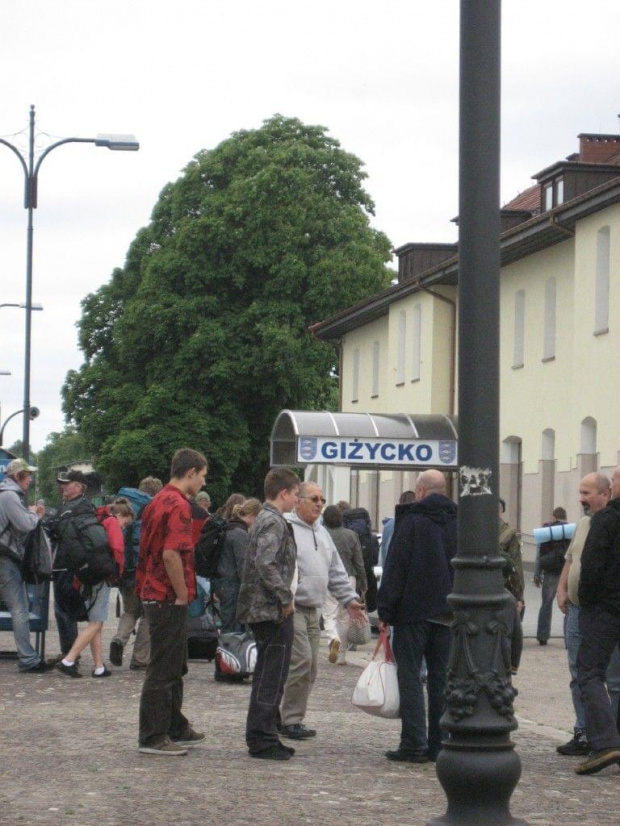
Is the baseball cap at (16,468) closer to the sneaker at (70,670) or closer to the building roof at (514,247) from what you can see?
the sneaker at (70,670)

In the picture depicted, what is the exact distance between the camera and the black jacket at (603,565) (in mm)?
9906

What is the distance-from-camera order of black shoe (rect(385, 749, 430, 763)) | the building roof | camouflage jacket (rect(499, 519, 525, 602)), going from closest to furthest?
1. black shoe (rect(385, 749, 430, 763))
2. camouflage jacket (rect(499, 519, 525, 602))
3. the building roof

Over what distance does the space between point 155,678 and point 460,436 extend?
12.5 ft

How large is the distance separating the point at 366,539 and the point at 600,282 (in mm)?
11761

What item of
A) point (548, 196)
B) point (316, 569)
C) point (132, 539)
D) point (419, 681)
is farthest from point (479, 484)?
point (548, 196)

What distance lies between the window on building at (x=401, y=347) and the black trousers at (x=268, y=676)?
125 feet

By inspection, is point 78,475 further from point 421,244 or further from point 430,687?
point 421,244

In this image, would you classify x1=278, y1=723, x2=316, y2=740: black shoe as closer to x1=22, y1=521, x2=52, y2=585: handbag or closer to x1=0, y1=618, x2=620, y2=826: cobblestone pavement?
x1=0, y1=618, x2=620, y2=826: cobblestone pavement

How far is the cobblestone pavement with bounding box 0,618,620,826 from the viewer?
816cm

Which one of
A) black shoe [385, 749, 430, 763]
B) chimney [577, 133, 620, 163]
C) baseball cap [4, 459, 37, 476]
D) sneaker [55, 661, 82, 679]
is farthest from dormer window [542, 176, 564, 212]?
black shoe [385, 749, 430, 763]

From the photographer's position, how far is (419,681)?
10328 millimetres

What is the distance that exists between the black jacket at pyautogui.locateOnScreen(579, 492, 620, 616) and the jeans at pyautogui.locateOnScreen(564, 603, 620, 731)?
65 cm

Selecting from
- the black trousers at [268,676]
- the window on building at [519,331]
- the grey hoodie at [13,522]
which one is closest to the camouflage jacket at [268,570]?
the black trousers at [268,676]

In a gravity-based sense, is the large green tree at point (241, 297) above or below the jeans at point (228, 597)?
above
